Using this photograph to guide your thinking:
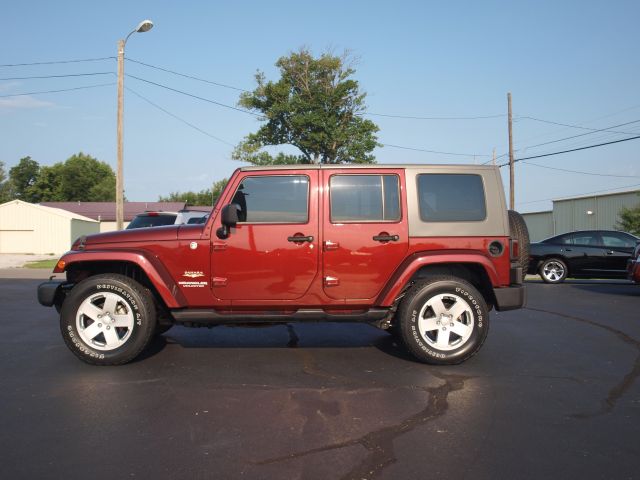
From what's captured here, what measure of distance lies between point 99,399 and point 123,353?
902 millimetres

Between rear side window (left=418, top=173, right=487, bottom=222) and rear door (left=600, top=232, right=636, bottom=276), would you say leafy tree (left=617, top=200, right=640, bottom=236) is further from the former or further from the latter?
rear side window (left=418, top=173, right=487, bottom=222)

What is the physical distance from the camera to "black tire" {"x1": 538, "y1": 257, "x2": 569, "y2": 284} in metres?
14.0

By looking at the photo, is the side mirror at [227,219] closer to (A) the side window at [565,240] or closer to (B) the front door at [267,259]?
(B) the front door at [267,259]

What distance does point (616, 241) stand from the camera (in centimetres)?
1382

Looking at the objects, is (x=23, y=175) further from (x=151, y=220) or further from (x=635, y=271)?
(x=635, y=271)

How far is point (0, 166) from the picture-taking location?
78.9 m

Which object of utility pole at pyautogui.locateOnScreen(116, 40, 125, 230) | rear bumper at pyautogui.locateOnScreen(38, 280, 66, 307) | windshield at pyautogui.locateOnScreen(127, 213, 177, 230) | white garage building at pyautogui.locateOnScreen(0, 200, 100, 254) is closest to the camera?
rear bumper at pyautogui.locateOnScreen(38, 280, 66, 307)

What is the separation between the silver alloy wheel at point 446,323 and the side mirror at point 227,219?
1.96 m

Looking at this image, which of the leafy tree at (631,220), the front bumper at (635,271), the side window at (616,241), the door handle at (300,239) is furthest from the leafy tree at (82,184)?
the door handle at (300,239)

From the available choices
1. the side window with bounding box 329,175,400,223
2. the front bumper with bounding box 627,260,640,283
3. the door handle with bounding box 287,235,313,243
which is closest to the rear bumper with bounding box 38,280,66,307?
the door handle with bounding box 287,235,313,243

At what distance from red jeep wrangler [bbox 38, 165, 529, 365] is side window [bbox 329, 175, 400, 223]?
0.01 meters

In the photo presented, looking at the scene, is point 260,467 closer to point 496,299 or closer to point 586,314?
point 496,299

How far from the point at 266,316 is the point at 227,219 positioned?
995 millimetres

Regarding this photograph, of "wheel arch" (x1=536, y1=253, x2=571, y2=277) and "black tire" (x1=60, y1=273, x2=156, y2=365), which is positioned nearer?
"black tire" (x1=60, y1=273, x2=156, y2=365)
